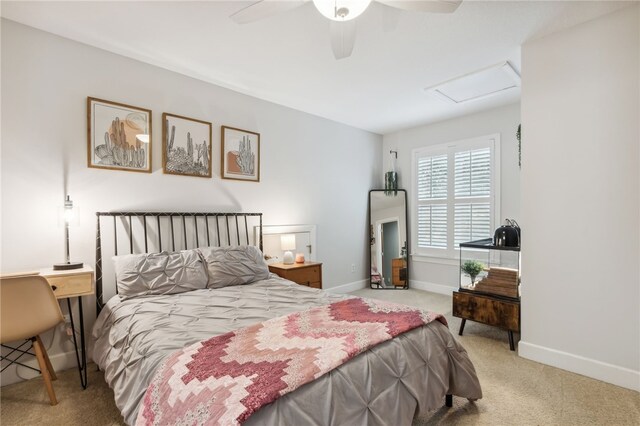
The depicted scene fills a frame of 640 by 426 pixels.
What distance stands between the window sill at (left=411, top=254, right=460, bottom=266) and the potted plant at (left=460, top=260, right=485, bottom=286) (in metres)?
1.53

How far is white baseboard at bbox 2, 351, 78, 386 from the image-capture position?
8.09 ft

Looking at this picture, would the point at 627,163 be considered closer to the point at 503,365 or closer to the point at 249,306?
the point at 503,365

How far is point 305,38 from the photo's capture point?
2713 mm

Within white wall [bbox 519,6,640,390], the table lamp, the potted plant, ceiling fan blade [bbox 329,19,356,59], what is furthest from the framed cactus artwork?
white wall [bbox 519,6,640,390]

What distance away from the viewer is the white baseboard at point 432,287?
502cm

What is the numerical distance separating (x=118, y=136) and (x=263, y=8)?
1953 millimetres

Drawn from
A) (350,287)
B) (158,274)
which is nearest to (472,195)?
(350,287)

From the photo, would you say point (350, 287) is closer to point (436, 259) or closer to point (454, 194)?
point (436, 259)

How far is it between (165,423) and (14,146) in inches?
98.5

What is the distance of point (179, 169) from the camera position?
3.37 metres

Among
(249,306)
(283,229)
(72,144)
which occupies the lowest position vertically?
(249,306)

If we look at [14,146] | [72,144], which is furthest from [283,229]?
[14,146]

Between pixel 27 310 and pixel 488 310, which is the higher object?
pixel 27 310

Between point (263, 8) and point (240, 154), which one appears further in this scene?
point (240, 154)
